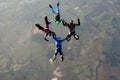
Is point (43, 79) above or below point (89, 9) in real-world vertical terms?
below

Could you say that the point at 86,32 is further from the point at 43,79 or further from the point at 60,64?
the point at 43,79

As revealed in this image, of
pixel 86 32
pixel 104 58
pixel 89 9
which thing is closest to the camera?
pixel 104 58

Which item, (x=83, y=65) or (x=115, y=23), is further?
(x=115, y=23)

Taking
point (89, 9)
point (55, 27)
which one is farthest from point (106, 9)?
point (55, 27)

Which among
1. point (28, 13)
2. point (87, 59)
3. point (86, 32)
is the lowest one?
point (87, 59)

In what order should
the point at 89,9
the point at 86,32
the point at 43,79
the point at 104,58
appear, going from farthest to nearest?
the point at 89,9 → the point at 86,32 → the point at 104,58 → the point at 43,79

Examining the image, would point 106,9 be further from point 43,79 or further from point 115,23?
point 43,79

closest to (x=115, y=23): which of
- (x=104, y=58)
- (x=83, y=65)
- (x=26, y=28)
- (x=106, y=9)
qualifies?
(x=106, y=9)
